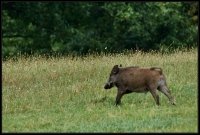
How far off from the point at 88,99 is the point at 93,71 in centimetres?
334

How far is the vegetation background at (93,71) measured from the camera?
11.8 metres

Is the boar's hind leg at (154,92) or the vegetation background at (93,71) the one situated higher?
the boar's hind leg at (154,92)

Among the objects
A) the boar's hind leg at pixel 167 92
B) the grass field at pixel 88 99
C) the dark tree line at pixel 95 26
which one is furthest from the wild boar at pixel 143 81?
the dark tree line at pixel 95 26

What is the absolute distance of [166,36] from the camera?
119 ft

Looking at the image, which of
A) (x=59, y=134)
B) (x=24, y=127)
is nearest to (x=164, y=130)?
(x=59, y=134)

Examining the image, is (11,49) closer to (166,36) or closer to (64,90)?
(166,36)

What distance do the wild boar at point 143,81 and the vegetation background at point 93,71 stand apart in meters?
0.29

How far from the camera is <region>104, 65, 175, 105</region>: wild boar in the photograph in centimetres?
1311

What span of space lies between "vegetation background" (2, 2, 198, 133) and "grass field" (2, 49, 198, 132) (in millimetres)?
19

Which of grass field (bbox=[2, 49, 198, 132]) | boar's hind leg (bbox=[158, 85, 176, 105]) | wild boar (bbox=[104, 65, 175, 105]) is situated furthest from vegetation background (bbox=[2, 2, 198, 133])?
wild boar (bbox=[104, 65, 175, 105])

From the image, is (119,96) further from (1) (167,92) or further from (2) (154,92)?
(1) (167,92)

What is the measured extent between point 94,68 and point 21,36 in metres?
20.8

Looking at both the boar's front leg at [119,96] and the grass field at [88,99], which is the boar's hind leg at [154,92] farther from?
the boar's front leg at [119,96]

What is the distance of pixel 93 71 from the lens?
17.9 metres
